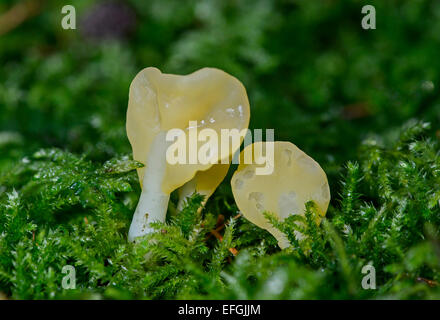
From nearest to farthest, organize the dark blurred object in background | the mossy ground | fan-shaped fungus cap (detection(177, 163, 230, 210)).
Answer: the mossy ground → fan-shaped fungus cap (detection(177, 163, 230, 210)) → the dark blurred object in background

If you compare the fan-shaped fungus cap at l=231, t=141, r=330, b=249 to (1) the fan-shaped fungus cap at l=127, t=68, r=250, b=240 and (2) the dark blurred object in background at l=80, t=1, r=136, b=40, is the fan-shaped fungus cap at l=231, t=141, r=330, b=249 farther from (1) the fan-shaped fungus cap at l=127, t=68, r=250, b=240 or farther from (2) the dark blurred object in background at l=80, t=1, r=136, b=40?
(2) the dark blurred object in background at l=80, t=1, r=136, b=40

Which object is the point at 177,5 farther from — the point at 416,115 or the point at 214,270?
the point at 214,270

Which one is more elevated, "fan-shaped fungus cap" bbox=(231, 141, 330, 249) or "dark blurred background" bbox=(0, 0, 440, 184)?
"dark blurred background" bbox=(0, 0, 440, 184)

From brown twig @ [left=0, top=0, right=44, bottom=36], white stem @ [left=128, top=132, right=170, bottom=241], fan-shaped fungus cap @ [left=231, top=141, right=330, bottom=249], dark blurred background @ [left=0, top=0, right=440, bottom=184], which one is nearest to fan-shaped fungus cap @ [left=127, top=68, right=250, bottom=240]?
white stem @ [left=128, top=132, right=170, bottom=241]

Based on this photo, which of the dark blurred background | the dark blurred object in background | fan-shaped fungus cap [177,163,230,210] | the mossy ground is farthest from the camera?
the dark blurred object in background

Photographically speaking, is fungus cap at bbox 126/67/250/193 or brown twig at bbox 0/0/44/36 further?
brown twig at bbox 0/0/44/36

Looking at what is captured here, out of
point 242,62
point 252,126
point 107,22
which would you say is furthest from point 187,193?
point 107,22
